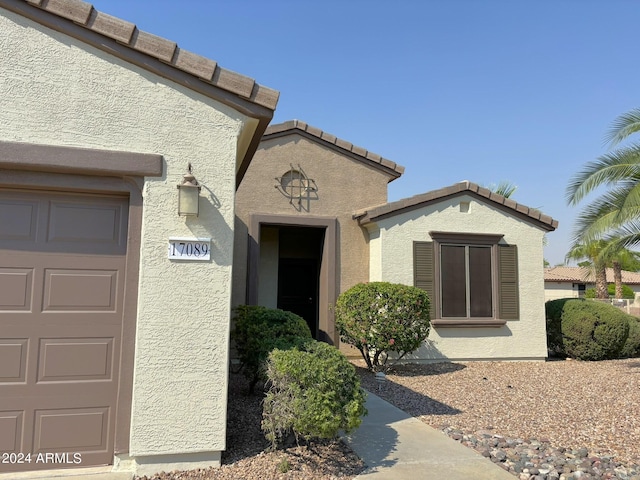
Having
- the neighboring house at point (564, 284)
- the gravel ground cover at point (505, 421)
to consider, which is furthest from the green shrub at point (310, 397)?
the neighboring house at point (564, 284)

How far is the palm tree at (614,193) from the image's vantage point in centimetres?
1048

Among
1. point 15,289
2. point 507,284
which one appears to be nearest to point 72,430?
point 15,289

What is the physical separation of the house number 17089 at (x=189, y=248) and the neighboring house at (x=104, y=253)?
51mm

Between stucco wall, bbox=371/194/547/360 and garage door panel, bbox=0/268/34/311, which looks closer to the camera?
garage door panel, bbox=0/268/34/311

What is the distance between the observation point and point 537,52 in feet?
37.1

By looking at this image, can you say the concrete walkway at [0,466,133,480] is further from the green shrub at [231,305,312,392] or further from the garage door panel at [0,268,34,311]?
the green shrub at [231,305,312,392]

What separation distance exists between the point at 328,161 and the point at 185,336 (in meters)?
7.78

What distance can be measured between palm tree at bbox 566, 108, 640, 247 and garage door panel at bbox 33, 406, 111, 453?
34.9ft

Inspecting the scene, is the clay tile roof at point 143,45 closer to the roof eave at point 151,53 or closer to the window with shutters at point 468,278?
the roof eave at point 151,53

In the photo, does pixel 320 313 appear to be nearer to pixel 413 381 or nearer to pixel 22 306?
pixel 413 381

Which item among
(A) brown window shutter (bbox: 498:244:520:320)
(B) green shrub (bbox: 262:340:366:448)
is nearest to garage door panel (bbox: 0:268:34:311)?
(B) green shrub (bbox: 262:340:366:448)

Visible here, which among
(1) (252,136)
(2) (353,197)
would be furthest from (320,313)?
(1) (252,136)

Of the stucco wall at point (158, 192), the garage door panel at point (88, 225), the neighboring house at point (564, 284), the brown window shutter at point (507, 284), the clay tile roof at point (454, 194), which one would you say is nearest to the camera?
the stucco wall at point (158, 192)

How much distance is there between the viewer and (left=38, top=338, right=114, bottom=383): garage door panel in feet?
13.9
